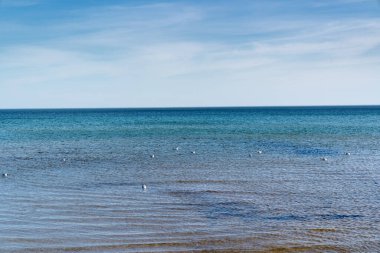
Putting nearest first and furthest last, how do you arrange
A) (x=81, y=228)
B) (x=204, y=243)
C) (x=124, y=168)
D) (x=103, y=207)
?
(x=204, y=243)
(x=81, y=228)
(x=103, y=207)
(x=124, y=168)

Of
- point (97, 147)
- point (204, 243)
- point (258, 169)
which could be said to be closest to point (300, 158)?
point (258, 169)

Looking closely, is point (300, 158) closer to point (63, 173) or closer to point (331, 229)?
point (63, 173)

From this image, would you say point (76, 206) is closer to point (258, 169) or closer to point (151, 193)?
point (151, 193)

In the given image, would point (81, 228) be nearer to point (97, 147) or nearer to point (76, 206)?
point (76, 206)

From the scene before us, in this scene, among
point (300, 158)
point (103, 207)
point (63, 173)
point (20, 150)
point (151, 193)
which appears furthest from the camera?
point (20, 150)

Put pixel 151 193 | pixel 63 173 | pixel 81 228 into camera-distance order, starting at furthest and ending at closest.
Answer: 1. pixel 63 173
2. pixel 151 193
3. pixel 81 228

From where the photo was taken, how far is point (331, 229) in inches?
551

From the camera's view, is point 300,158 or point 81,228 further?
point 300,158

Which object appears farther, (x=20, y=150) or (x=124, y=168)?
(x=20, y=150)

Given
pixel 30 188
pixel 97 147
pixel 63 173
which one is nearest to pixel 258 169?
pixel 63 173

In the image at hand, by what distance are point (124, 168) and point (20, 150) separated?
603 inches

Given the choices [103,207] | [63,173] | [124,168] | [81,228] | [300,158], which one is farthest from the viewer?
[300,158]

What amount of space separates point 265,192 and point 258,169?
7.04 m

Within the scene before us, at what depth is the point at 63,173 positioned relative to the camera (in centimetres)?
2523
